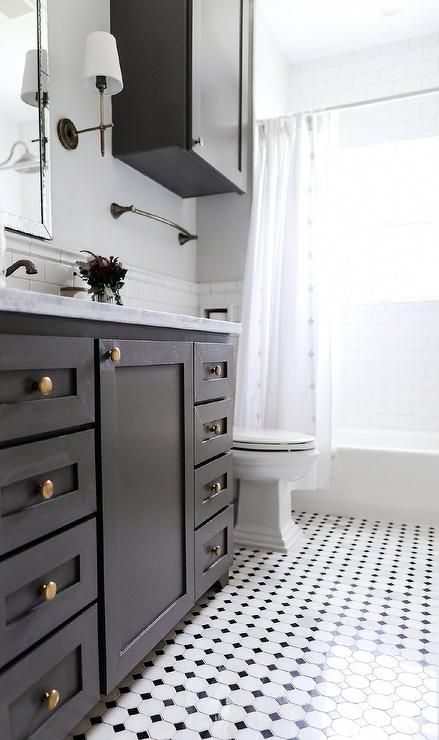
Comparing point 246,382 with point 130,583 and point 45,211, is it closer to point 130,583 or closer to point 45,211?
point 45,211

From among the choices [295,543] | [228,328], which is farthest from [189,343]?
[295,543]

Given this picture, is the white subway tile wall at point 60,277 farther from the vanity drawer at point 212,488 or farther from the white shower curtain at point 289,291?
the vanity drawer at point 212,488

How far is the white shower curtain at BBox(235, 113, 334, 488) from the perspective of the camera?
8.52 feet

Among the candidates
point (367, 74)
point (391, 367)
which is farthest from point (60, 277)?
point (367, 74)

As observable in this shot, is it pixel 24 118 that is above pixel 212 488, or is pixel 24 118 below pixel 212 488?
above

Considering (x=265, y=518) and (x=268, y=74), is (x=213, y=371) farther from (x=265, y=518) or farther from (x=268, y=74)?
(x=268, y=74)

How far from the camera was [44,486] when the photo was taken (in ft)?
3.15

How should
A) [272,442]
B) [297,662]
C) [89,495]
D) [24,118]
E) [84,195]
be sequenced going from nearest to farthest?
[89,495]
[297,662]
[24,118]
[84,195]
[272,442]

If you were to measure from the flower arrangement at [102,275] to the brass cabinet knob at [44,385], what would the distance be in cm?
76

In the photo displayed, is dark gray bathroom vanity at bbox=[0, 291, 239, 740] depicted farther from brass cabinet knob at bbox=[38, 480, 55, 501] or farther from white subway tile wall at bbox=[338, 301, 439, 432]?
white subway tile wall at bbox=[338, 301, 439, 432]

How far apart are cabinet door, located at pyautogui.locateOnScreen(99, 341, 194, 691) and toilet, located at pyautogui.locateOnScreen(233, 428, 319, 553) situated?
0.67 m

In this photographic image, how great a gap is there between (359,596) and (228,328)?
105 centimetres

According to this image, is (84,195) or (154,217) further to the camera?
(154,217)

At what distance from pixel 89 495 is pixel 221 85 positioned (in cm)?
188
